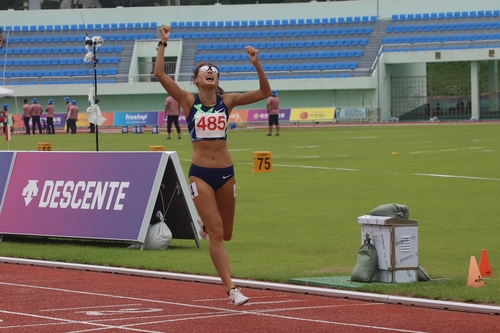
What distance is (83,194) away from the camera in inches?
536

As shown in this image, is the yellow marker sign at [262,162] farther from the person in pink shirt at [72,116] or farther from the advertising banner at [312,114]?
the advertising banner at [312,114]

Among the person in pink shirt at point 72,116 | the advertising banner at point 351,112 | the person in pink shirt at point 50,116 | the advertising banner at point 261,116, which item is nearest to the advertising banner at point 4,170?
the person in pink shirt at point 72,116

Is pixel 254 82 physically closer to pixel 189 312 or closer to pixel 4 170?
pixel 4 170

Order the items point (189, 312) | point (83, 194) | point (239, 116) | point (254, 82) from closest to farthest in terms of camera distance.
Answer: point (189, 312), point (83, 194), point (239, 116), point (254, 82)

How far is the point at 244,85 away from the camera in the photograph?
66562mm

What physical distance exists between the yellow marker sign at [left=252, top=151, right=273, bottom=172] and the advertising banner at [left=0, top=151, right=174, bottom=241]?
11137 millimetres

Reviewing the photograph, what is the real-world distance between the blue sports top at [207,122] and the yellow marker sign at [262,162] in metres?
15.8

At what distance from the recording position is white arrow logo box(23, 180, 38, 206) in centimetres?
1427

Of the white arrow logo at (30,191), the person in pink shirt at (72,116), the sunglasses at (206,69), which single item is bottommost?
the white arrow logo at (30,191)

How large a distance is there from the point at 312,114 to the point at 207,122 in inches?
2051

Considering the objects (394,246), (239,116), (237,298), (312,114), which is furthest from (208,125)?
(312,114)

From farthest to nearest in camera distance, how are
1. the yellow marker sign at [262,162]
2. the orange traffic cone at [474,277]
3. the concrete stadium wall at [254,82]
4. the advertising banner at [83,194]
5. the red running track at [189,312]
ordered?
the concrete stadium wall at [254,82] → the yellow marker sign at [262,162] → the advertising banner at [83,194] → the orange traffic cone at [474,277] → the red running track at [189,312]

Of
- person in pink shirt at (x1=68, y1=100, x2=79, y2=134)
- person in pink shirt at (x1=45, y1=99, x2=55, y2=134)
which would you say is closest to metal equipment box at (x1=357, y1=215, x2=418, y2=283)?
person in pink shirt at (x1=68, y1=100, x2=79, y2=134)

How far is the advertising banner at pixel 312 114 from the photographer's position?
6084 cm
